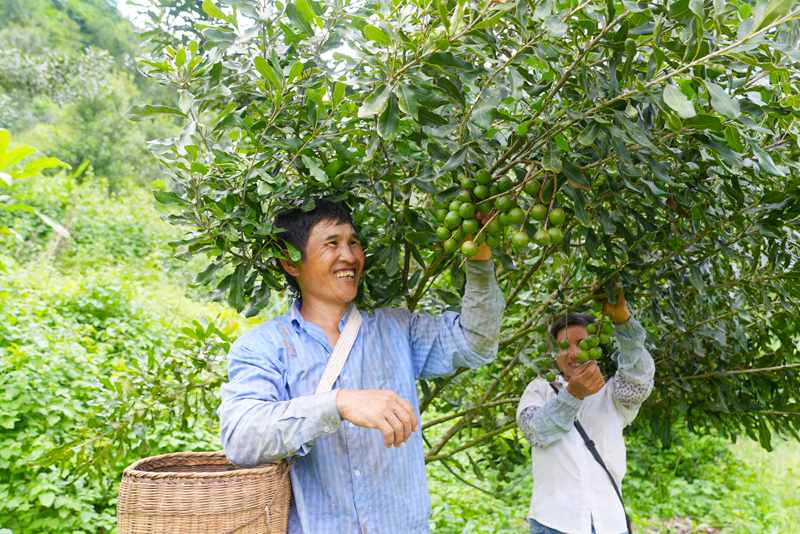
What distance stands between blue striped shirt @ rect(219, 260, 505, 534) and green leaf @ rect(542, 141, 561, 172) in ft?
1.57

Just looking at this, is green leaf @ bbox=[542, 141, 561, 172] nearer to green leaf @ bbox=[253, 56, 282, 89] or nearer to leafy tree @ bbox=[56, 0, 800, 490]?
leafy tree @ bbox=[56, 0, 800, 490]

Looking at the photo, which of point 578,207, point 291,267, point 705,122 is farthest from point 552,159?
point 291,267

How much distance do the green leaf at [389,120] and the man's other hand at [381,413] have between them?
0.62m

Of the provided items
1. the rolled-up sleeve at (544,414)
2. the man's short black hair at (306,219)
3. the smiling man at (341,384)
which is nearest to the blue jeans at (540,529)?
the rolled-up sleeve at (544,414)

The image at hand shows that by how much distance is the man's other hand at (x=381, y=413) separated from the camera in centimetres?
137

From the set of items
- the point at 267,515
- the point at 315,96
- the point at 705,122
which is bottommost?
the point at 267,515

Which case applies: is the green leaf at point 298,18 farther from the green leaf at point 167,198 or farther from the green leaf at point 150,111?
the green leaf at point 167,198

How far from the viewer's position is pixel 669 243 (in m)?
1.93

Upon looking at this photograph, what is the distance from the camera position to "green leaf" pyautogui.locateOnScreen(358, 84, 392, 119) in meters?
1.32

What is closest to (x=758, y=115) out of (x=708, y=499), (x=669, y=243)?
(x=669, y=243)

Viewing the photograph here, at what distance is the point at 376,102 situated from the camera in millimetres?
1344

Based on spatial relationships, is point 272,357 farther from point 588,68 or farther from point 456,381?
point 456,381

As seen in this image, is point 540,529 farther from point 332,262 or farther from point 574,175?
point 574,175

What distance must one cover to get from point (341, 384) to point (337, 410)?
310mm
